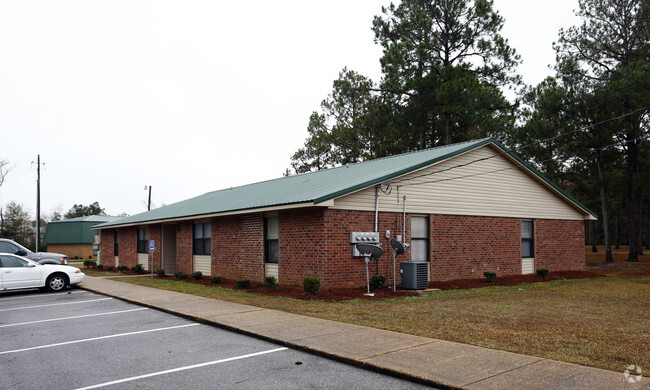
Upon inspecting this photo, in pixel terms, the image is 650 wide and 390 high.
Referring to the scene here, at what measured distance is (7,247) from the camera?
22219 millimetres

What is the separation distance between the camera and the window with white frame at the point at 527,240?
21.1m

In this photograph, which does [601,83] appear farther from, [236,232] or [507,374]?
[507,374]

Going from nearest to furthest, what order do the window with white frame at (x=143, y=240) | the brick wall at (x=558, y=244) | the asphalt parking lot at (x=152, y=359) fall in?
the asphalt parking lot at (x=152, y=359), the brick wall at (x=558, y=244), the window with white frame at (x=143, y=240)

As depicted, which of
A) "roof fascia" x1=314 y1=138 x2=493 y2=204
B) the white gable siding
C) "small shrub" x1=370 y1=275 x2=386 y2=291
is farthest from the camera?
the white gable siding

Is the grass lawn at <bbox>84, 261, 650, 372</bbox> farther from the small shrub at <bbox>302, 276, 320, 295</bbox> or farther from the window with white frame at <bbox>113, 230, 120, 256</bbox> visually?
the window with white frame at <bbox>113, 230, 120, 256</bbox>

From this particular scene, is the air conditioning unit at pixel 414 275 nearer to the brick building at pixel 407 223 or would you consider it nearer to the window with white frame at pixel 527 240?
the brick building at pixel 407 223

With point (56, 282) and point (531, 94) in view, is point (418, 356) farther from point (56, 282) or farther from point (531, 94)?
point (531, 94)

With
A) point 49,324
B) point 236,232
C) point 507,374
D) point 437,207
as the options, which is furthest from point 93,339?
point 437,207

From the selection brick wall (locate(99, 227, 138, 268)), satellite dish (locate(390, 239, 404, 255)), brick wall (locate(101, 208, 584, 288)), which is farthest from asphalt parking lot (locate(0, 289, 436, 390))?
brick wall (locate(99, 227, 138, 268))

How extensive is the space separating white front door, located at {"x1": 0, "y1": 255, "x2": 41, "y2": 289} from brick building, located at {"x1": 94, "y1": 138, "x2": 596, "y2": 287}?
240 inches

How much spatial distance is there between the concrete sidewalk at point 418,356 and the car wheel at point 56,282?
9.41m

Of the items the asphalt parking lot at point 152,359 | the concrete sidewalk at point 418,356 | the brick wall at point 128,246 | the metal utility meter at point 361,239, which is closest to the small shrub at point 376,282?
the metal utility meter at point 361,239

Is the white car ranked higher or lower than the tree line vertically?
lower

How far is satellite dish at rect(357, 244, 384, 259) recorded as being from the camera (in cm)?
1461
